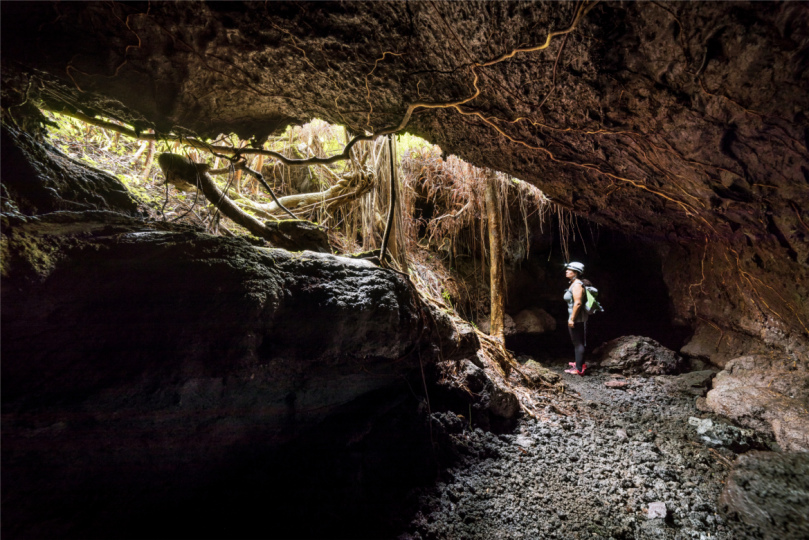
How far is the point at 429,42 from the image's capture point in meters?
1.71

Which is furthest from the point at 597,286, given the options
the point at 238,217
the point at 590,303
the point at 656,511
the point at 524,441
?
the point at 238,217

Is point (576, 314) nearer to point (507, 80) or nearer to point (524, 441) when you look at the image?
point (524, 441)

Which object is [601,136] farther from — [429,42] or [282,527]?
[282,527]

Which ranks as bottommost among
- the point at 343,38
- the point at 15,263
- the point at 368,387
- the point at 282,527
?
the point at 282,527

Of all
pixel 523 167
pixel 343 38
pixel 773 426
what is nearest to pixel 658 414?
pixel 773 426

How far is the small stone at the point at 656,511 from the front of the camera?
6.57ft

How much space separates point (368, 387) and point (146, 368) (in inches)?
49.3

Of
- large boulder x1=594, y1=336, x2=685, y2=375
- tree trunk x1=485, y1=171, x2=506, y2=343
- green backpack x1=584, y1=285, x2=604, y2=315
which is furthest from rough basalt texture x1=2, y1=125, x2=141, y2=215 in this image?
large boulder x1=594, y1=336, x2=685, y2=375

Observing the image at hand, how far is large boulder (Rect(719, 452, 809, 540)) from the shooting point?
6.03 ft

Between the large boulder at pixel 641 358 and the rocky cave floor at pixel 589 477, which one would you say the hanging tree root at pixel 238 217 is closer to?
the rocky cave floor at pixel 589 477

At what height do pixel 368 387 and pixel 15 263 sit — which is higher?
pixel 15 263

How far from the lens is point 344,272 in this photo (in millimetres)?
2088

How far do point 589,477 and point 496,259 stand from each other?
132 inches

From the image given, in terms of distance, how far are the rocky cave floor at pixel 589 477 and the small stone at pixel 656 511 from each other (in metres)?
0.01
